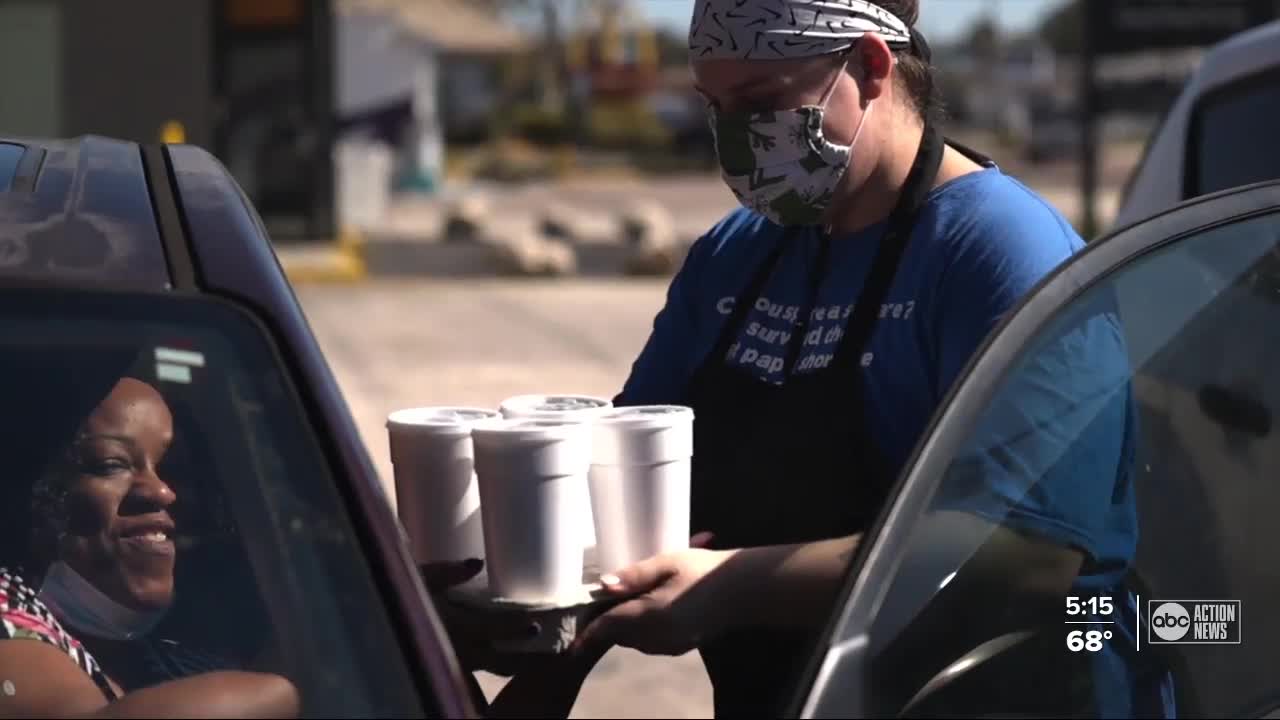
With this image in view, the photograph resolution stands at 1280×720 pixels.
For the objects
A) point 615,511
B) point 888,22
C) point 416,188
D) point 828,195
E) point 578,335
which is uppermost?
point 888,22

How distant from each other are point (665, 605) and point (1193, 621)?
1.16 metres

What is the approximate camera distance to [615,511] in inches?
91.7

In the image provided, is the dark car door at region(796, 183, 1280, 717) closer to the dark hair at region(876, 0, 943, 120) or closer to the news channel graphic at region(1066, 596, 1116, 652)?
the news channel graphic at region(1066, 596, 1116, 652)

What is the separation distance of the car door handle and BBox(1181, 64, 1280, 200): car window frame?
1400mm

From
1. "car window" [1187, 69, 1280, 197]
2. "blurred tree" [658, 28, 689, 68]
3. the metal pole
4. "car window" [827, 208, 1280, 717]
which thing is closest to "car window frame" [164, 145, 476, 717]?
"car window" [827, 208, 1280, 717]

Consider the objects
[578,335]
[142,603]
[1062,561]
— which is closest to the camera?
[1062,561]

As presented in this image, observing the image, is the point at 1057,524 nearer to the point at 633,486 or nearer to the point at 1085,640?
the point at 1085,640

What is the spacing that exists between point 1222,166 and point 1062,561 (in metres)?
2.79

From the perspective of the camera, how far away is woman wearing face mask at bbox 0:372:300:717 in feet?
7.93

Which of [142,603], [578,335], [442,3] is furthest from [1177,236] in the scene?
[442,3]

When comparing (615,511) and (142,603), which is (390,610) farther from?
(142,603)

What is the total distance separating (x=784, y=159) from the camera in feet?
8.45

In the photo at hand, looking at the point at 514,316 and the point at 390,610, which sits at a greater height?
the point at 390,610

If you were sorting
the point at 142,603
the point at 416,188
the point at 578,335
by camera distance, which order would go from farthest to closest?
the point at 416,188
the point at 578,335
the point at 142,603
